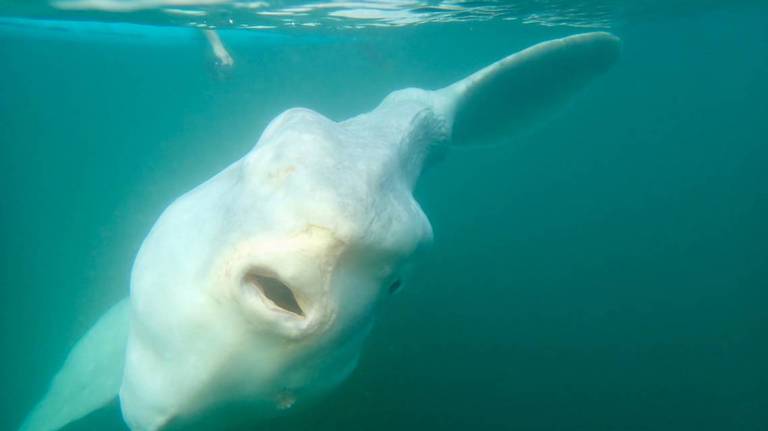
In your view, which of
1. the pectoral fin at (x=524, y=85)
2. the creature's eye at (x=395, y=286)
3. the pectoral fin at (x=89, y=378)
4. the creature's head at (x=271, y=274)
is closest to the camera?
the creature's head at (x=271, y=274)

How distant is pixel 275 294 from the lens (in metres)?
2.01

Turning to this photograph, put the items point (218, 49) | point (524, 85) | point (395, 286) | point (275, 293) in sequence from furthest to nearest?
point (218, 49) < point (524, 85) < point (395, 286) < point (275, 293)

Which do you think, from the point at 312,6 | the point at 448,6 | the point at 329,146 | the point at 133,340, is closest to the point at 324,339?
the point at 329,146

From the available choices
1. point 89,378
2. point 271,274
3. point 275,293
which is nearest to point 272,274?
point 271,274

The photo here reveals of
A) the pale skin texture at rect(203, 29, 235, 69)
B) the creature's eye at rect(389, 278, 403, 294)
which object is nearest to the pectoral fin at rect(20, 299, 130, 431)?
the creature's eye at rect(389, 278, 403, 294)

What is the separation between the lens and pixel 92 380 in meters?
5.79

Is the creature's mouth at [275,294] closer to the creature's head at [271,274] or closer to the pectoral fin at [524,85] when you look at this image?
the creature's head at [271,274]

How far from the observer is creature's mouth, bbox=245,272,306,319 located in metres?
1.87

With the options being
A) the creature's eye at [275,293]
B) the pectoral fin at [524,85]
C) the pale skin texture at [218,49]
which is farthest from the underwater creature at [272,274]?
the pale skin texture at [218,49]

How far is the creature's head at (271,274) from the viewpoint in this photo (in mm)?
1851

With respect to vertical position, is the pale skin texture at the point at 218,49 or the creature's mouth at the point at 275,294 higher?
the pale skin texture at the point at 218,49

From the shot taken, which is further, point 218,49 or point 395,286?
point 218,49

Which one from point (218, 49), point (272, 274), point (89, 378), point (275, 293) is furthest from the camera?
point (218, 49)

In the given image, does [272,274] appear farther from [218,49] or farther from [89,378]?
[218,49]
